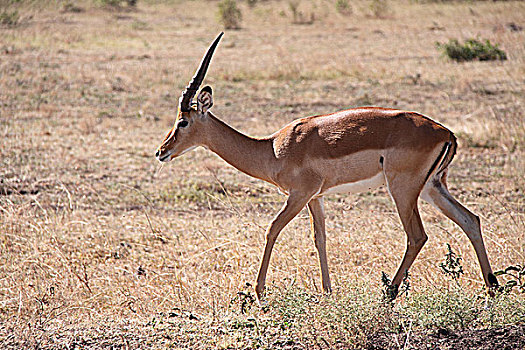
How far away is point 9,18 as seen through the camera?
12.4 m

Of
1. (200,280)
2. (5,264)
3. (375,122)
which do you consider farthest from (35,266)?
(375,122)

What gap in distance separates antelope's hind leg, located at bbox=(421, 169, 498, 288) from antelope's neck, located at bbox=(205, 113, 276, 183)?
4.06 feet

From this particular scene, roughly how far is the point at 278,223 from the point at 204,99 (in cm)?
120

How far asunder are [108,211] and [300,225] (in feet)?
7.53

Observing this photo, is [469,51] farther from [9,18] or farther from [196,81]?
[196,81]

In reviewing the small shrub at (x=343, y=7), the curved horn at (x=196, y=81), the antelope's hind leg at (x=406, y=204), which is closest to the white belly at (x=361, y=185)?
the antelope's hind leg at (x=406, y=204)

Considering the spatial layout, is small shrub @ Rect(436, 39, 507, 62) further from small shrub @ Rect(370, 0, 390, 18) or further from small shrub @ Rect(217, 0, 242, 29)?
small shrub @ Rect(217, 0, 242, 29)

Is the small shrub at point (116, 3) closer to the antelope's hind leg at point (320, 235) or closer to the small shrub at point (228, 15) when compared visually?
the small shrub at point (228, 15)

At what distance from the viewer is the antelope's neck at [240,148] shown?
17.4 ft

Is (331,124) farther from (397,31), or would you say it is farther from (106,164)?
(397,31)

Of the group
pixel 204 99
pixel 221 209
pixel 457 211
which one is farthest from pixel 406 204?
pixel 221 209

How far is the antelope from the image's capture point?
15.4 feet

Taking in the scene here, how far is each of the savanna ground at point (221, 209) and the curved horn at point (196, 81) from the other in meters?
0.84

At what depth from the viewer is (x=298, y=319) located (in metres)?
4.27
